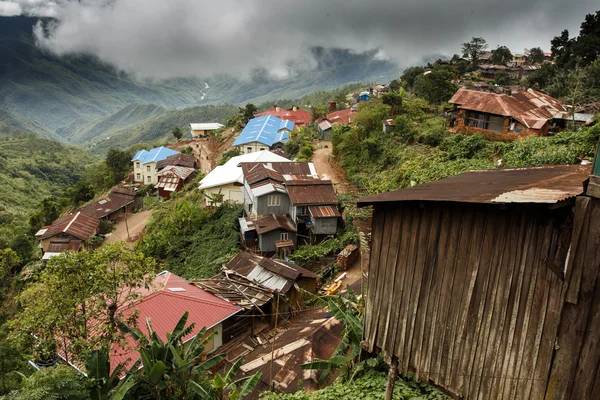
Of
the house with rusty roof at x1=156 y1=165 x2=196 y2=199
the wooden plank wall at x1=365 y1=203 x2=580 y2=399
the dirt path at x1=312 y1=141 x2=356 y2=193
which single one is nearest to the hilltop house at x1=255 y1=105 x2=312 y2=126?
the dirt path at x1=312 y1=141 x2=356 y2=193

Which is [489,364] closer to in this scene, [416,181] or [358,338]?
[358,338]

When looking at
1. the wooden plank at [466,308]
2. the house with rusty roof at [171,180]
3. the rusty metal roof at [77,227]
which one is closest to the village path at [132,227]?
the rusty metal roof at [77,227]

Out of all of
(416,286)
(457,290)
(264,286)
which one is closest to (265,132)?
(264,286)

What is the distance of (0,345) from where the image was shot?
11164mm

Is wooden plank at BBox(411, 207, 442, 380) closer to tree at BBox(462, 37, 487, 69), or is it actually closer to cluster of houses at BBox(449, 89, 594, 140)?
cluster of houses at BBox(449, 89, 594, 140)

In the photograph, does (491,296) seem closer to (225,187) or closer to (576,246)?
(576,246)

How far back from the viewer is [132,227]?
37500mm

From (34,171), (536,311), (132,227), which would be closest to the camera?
(536,311)

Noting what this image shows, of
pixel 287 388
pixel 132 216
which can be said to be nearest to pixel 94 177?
pixel 132 216

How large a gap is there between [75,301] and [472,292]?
8683 millimetres

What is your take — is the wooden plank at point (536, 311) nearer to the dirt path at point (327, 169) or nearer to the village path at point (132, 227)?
the dirt path at point (327, 169)

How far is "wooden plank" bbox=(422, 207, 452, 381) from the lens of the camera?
5.61m

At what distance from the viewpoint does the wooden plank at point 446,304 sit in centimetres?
549

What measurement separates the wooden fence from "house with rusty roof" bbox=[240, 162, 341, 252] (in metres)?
16.5
